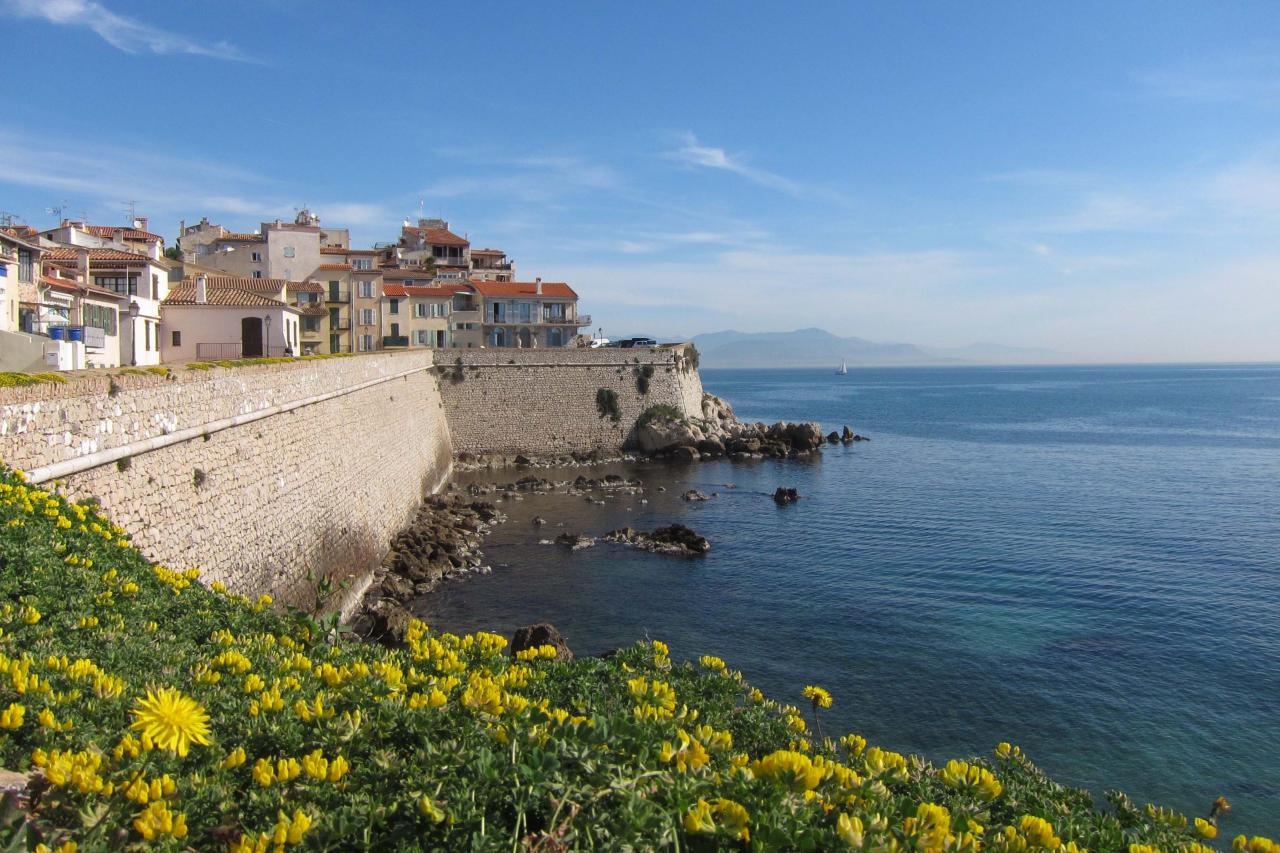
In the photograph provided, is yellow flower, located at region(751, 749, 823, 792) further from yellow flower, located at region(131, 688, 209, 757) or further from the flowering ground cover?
yellow flower, located at region(131, 688, 209, 757)

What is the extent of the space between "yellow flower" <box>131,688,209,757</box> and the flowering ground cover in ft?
0.03

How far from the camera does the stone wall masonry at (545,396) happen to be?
4753cm

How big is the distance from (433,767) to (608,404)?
4657 cm

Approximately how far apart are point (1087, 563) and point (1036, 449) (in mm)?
33225

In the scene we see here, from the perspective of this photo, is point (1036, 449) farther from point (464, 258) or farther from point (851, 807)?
point (851, 807)

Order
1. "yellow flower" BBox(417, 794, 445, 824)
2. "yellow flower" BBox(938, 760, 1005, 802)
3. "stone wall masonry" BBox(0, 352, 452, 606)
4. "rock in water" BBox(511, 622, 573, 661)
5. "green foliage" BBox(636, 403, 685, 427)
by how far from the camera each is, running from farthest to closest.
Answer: "green foliage" BBox(636, 403, 685, 427)
"rock in water" BBox(511, 622, 573, 661)
"stone wall masonry" BBox(0, 352, 452, 606)
"yellow flower" BBox(938, 760, 1005, 802)
"yellow flower" BBox(417, 794, 445, 824)

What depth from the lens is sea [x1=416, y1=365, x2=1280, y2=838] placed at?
608 inches

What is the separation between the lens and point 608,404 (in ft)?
166

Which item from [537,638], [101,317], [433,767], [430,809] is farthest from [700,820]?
[101,317]

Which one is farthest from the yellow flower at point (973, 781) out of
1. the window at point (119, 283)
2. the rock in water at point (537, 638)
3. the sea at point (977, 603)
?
the window at point (119, 283)

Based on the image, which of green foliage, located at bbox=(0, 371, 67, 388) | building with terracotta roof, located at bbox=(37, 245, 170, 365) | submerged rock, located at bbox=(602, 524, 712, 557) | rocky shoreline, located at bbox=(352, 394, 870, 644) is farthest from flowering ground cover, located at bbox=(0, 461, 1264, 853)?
building with terracotta roof, located at bbox=(37, 245, 170, 365)

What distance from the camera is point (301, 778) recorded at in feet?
13.3

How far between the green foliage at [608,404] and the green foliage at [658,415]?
1.35 metres

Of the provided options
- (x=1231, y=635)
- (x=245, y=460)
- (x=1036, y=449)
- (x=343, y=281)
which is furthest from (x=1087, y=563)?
(x=343, y=281)
